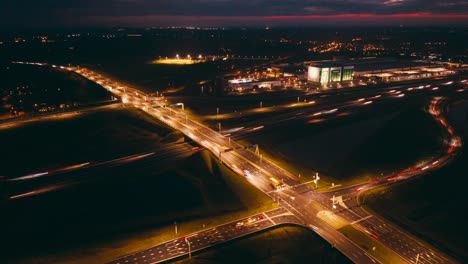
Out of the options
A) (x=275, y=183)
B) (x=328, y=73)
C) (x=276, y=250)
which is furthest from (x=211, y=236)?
(x=328, y=73)

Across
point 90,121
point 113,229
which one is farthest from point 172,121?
point 113,229

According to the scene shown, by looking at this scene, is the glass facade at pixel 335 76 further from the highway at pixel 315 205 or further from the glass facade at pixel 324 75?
the highway at pixel 315 205

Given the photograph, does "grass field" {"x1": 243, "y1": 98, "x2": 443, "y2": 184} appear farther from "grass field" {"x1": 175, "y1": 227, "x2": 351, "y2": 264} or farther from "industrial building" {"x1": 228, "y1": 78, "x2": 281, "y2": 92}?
"industrial building" {"x1": 228, "y1": 78, "x2": 281, "y2": 92}

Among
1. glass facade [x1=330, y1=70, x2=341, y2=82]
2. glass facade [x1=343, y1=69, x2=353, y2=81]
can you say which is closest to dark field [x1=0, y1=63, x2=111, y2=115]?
glass facade [x1=330, y1=70, x2=341, y2=82]

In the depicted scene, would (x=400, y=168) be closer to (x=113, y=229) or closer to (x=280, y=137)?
(x=280, y=137)

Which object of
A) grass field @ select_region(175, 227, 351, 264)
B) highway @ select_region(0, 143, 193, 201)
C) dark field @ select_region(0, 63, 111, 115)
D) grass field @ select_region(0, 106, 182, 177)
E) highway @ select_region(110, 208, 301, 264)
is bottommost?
grass field @ select_region(175, 227, 351, 264)
